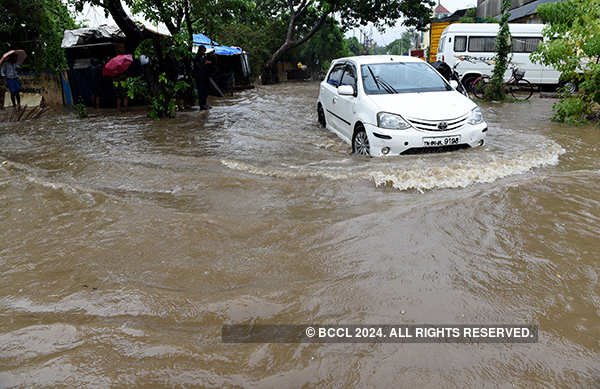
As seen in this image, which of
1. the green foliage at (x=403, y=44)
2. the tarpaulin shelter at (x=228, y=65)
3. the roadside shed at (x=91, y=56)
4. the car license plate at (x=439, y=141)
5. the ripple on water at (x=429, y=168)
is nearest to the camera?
the ripple on water at (x=429, y=168)

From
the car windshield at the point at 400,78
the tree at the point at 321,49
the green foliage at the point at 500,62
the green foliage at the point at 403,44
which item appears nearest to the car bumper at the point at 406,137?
the car windshield at the point at 400,78

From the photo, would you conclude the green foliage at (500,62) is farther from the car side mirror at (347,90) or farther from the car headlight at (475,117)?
the car side mirror at (347,90)

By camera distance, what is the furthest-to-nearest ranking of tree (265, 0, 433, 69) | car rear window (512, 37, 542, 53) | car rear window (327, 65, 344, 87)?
tree (265, 0, 433, 69) → car rear window (512, 37, 542, 53) → car rear window (327, 65, 344, 87)

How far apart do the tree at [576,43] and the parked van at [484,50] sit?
8.14 m

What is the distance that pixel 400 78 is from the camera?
6.95m

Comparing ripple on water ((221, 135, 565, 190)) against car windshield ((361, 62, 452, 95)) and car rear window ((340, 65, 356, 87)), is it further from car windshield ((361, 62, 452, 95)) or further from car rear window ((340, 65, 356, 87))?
car rear window ((340, 65, 356, 87))

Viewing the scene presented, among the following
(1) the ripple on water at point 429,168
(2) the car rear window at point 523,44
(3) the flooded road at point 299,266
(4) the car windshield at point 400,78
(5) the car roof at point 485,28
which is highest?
(5) the car roof at point 485,28

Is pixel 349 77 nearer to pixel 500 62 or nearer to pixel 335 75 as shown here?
pixel 335 75

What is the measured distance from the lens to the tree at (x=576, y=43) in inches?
333

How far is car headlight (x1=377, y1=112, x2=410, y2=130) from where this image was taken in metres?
5.87

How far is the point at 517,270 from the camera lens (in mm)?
3182

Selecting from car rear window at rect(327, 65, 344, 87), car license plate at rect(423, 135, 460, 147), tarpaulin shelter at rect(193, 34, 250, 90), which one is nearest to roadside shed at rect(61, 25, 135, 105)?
tarpaulin shelter at rect(193, 34, 250, 90)

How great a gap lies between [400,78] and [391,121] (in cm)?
135

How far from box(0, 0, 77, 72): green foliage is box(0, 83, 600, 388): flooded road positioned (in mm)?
8510
